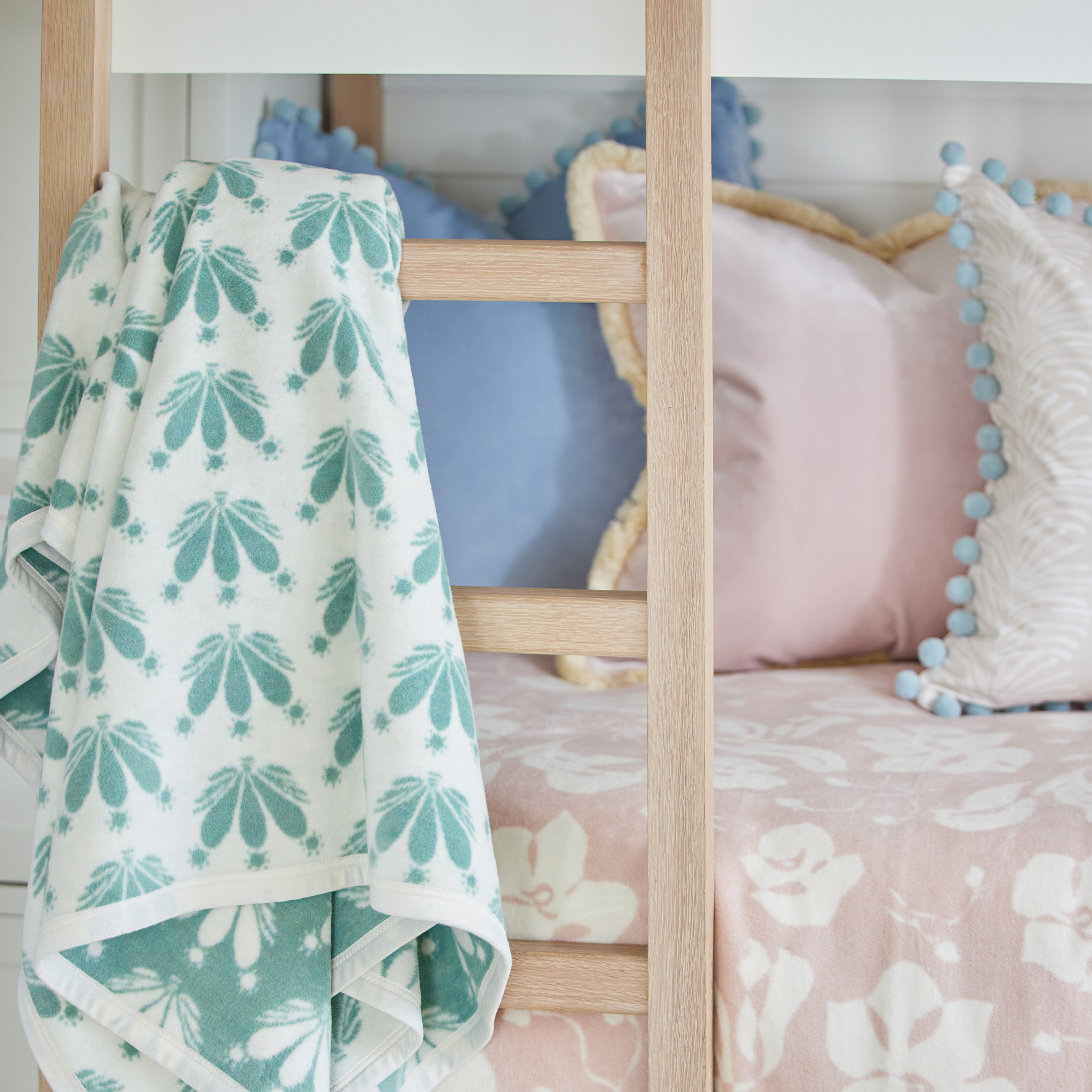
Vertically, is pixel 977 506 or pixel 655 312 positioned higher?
pixel 655 312

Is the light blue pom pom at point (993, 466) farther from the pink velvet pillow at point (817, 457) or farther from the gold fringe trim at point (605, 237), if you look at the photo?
the gold fringe trim at point (605, 237)

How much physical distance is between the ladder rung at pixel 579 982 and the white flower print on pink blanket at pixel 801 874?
101mm

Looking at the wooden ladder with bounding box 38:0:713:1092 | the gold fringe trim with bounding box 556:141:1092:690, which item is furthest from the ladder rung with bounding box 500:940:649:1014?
the gold fringe trim with bounding box 556:141:1092:690

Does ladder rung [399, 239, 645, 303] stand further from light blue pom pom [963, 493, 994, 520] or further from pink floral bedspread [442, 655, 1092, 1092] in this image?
light blue pom pom [963, 493, 994, 520]

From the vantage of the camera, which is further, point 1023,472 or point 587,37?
point 1023,472

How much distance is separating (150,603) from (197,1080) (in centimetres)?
30

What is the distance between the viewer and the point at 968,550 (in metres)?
1.05

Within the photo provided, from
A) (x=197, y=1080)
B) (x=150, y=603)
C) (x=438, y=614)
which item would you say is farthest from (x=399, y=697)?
(x=197, y=1080)

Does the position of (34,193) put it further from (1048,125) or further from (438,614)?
(1048,125)

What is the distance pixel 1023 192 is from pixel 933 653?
21.7 inches

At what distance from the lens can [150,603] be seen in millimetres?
599

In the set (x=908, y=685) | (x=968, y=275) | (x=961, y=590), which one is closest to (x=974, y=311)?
(x=968, y=275)

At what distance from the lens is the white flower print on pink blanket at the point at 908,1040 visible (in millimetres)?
662

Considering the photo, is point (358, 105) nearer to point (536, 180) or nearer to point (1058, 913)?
point (536, 180)
